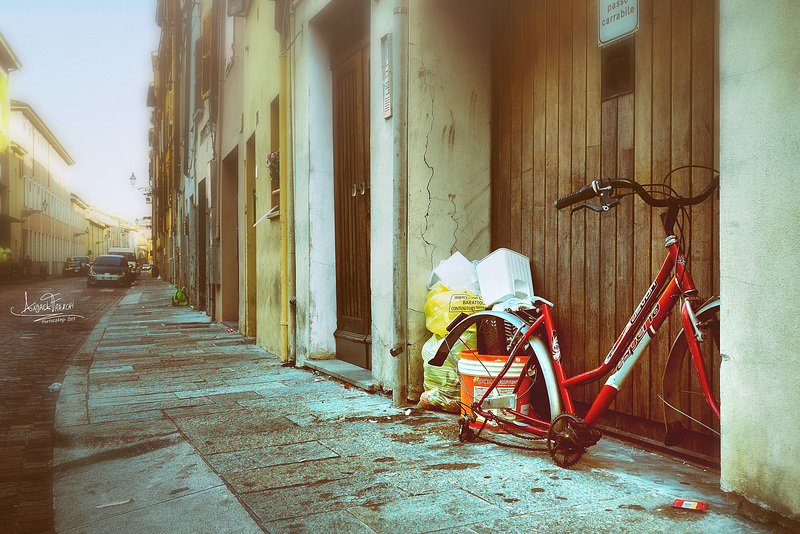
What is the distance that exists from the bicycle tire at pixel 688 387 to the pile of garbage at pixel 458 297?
110cm

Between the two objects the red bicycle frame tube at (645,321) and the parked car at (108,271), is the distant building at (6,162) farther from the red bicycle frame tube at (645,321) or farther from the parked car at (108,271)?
the red bicycle frame tube at (645,321)

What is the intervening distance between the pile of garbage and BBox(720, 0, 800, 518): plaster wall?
1631mm

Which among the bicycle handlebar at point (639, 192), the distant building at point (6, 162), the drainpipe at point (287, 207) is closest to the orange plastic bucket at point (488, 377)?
the bicycle handlebar at point (639, 192)

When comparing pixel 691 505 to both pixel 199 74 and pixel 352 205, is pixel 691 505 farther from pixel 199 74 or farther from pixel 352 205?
pixel 199 74

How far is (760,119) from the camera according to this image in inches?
94.1

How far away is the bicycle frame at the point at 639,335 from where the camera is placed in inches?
107

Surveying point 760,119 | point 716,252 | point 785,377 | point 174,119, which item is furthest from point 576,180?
point 174,119

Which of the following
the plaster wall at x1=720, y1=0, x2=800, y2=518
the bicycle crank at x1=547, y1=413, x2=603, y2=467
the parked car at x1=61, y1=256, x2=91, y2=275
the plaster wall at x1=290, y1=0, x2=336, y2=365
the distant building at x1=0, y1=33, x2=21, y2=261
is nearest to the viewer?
the plaster wall at x1=720, y1=0, x2=800, y2=518

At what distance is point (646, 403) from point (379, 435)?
1451mm

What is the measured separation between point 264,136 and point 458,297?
4.81 meters

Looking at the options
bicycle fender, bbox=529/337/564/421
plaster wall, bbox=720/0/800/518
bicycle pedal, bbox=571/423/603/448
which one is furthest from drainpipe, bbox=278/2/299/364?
plaster wall, bbox=720/0/800/518

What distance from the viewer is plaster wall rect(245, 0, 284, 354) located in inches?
313

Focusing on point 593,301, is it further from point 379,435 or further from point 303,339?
point 303,339

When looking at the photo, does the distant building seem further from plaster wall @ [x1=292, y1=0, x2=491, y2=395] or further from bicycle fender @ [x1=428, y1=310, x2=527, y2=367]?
bicycle fender @ [x1=428, y1=310, x2=527, y2=367]
